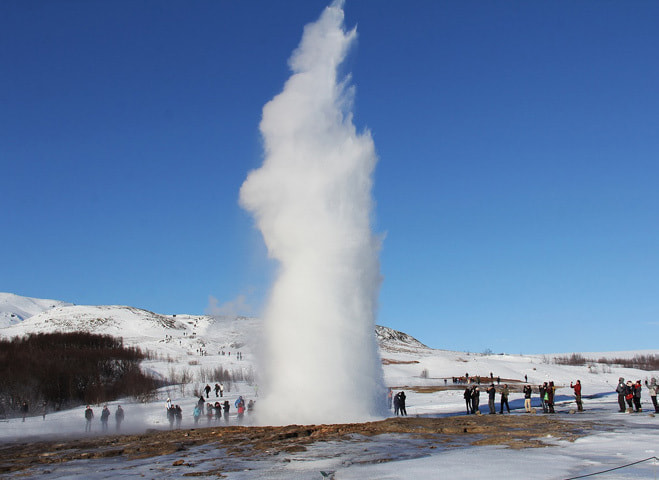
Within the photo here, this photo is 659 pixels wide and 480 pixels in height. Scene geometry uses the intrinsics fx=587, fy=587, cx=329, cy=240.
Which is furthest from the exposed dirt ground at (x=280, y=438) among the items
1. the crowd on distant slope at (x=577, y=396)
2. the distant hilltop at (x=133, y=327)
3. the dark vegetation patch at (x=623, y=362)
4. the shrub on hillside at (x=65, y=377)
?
the dark vegetation patch at (x=623, y=362)

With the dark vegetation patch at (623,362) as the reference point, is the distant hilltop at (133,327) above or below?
above

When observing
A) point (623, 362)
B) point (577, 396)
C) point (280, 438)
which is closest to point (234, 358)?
point (577, 396)

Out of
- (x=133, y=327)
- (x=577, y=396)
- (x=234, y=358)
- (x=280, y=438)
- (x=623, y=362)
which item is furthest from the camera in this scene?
(x=133, y=327)

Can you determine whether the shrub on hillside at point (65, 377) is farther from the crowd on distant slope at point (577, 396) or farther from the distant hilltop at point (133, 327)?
the distant hilltop at point (133, 327)

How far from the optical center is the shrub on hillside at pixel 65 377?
51219 mm

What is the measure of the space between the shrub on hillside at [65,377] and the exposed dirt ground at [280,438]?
31343mm

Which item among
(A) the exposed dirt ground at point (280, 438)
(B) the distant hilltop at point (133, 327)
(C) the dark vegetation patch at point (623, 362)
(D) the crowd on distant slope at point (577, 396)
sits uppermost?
(B) the distant hilltop at point (133, 327)

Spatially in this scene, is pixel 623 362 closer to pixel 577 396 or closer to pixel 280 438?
pixel 577 396

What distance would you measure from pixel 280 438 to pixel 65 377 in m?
46.0

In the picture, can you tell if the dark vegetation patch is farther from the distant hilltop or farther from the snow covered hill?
the distant hilltop

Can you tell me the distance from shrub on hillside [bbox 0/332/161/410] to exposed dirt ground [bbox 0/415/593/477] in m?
31.3

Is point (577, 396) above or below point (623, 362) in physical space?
below

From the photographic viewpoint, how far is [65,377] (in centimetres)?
5703

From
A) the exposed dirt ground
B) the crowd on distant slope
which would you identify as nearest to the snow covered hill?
the crowd on distant slope
